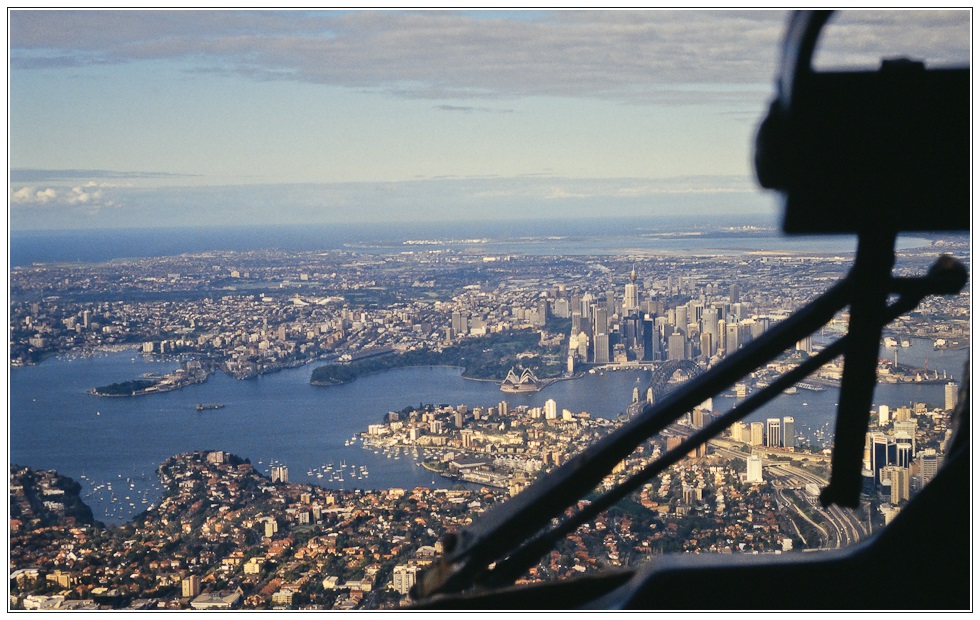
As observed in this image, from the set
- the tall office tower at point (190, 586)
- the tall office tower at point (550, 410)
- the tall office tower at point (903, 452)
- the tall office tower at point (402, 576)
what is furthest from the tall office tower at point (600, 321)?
the tall office tower at point (402, 576)

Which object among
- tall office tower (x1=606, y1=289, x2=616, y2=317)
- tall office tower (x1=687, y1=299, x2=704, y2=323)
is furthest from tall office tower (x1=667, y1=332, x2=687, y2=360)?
tall office tower (x1=606, y1=289, x2=616, y2=317)

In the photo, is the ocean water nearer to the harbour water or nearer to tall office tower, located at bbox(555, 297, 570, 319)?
tall office tower, located at bbox(555, 297, 570, 319)

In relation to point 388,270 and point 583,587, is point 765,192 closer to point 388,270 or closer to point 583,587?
point 583,587

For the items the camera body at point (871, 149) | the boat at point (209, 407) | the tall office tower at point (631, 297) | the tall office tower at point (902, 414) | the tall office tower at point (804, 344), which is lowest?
the boat at point (209, 407)

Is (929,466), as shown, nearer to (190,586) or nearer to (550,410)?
(190,586)

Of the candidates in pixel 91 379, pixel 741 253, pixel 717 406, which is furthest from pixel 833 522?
pixel 91 379

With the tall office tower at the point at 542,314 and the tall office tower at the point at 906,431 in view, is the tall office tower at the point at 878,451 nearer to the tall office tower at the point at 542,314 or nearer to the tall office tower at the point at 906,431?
the tall office tower at the point at 906,431

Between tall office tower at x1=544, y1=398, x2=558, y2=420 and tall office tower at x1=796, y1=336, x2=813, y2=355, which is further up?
tall office tower at x1=796, y1=336, x2=813, y2=355
